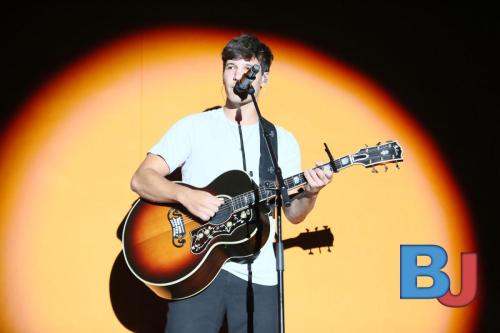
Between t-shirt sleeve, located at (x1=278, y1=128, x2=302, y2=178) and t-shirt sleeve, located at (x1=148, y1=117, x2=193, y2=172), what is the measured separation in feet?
1.61

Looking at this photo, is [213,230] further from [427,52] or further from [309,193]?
[427,52]

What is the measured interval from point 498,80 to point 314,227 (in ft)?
5.54

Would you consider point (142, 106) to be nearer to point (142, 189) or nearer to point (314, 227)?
point (142, 189)

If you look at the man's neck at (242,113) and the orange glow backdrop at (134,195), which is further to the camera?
the orange glow backdrop at (134,195)

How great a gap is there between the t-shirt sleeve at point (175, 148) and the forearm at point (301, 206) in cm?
60

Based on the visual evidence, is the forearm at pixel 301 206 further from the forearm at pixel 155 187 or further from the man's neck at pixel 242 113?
the forearm at pixel 155 187

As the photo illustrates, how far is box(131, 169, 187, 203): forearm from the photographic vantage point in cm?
282

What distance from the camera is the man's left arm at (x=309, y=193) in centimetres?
281

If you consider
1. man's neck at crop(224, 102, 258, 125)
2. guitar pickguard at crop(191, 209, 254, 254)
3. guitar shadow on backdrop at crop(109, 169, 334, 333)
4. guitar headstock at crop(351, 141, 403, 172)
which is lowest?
guitar shadow on backdrop at crop(109, 169, 334, 333)

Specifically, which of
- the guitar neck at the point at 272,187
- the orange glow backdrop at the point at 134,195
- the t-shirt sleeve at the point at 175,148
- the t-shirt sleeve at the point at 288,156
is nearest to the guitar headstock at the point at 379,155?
the guitar neck at the point at 272,187

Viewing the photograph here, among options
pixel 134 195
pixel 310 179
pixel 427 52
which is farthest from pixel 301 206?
pixel 427 52

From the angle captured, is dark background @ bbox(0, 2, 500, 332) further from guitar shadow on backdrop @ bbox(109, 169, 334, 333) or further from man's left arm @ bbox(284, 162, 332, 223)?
man's left arm @ bbox(284, 162, 332, 223)

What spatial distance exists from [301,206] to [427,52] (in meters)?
1.76

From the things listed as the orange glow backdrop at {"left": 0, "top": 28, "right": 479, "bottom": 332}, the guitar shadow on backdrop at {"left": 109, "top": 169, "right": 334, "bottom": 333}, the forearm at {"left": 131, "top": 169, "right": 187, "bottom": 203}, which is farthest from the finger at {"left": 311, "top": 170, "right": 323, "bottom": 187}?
the guitar shadow on backdrop at {"left": 109, "top": 169, "right": 334, "bottom": 333}
